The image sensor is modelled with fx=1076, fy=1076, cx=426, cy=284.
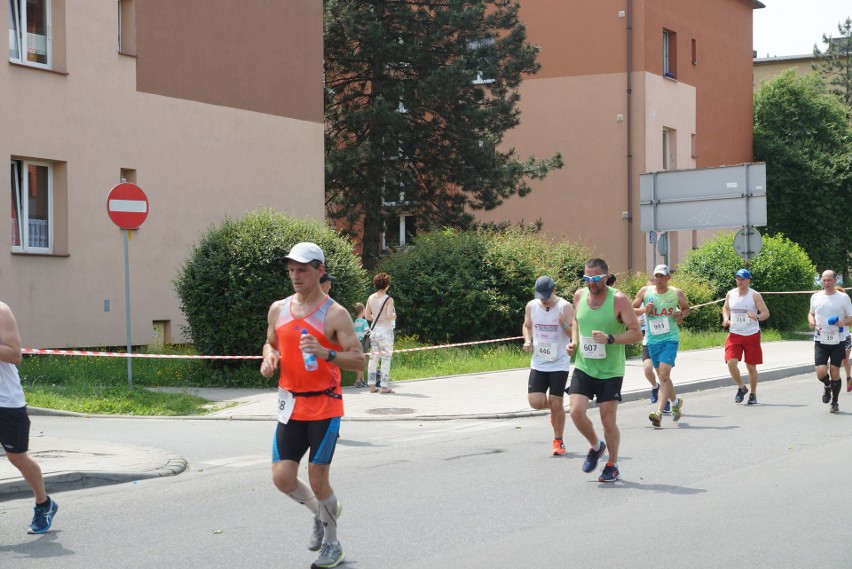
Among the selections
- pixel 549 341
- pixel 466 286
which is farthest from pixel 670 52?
pixel 549 341

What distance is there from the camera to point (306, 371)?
19.7 feet

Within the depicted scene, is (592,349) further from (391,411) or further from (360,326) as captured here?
(360,326)

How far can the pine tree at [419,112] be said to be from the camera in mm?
29297

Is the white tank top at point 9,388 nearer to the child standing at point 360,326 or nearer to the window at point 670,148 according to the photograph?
the child standing at point 360,326

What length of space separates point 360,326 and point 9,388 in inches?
350

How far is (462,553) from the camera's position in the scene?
6418 millimetres

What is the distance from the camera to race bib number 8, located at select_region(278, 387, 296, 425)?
6.09 meters

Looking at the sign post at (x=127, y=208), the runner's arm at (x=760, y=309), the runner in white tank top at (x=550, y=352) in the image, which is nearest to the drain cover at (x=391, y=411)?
the sign post at (x=127, y=208)

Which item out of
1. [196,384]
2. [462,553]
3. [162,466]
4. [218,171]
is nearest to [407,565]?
[462,553]

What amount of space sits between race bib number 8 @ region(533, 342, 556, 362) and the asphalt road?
3.13 ft

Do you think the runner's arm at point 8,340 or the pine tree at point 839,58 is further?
the pine tree at point 839,58

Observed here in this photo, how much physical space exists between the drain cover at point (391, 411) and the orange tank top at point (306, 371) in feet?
25.2

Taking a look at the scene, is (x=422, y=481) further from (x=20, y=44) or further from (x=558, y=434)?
(x=20, y=44)

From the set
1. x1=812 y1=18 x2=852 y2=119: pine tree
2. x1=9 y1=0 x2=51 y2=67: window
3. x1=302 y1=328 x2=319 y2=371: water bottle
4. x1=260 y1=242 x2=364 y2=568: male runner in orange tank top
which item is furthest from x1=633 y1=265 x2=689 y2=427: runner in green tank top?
x1=812 y1=18 x2=852 y2=119: pine tree
